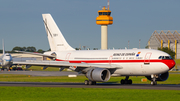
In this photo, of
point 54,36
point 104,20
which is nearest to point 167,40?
point 104,20

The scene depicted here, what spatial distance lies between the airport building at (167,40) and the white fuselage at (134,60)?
438ft

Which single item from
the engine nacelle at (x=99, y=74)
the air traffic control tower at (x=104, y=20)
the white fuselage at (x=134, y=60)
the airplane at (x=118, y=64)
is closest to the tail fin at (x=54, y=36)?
the airplane at (x=118, y=64)

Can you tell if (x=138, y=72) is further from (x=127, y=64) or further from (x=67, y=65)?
(x=67, y=65)

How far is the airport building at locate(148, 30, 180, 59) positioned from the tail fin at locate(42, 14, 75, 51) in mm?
127001

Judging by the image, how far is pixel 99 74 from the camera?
40.2 m

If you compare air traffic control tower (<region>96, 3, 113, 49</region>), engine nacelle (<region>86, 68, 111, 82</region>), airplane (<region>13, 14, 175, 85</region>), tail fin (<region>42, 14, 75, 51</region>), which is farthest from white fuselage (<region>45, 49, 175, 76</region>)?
air traffic control tower (<region>96, 3, 113, 49</region>)

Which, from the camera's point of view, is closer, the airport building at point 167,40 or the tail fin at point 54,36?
the tail fin at point 54,36

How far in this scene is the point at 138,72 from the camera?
135 feet

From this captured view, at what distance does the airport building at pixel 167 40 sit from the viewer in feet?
566

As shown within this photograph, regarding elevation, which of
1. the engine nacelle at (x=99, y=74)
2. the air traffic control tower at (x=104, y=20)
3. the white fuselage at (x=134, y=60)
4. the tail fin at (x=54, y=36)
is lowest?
the engine nacelle at (x=99, y=74)

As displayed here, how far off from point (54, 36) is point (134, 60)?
19433mm

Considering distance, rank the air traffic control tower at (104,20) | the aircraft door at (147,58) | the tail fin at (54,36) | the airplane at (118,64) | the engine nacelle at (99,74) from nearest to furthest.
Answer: the airplane at (118,64)
the aircraft door at (147,58)
the engine nacelle at (99,74)
the tail fin at (54,36)
the air traffic control tower at (104,20)

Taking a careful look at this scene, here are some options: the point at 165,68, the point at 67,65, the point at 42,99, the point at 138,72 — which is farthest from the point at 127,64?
the point at 42,99

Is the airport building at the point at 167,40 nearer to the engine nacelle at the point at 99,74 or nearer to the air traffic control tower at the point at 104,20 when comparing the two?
the air traffic control tower at the point at 104,20
